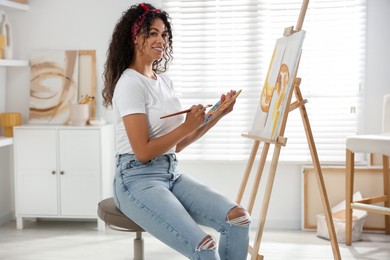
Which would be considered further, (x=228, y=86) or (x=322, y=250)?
(x=228, y=86)

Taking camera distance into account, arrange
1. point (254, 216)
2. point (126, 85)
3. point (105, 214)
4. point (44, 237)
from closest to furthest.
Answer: point (126, 85), point (105, 214), point (44, 237), point (254, 216)

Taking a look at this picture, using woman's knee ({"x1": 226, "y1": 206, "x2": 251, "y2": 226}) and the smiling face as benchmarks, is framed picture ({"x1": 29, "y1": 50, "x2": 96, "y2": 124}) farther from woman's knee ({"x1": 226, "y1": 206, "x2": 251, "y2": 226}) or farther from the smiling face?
woman's knee ({"x1": 226, "y1": 206, "x2": 251, "y2": 226})

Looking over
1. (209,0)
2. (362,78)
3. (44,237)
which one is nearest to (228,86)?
(209,0)

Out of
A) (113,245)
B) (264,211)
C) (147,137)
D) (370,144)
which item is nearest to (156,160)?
(147,137)

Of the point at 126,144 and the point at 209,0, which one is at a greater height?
the point at 209,0

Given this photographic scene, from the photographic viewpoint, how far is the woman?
216cm

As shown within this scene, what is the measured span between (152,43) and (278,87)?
732mm

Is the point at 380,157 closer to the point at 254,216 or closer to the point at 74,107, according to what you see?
the point at 254,216

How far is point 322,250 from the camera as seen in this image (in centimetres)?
354

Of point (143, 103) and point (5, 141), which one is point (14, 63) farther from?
point (143, 103)

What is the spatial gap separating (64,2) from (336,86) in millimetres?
2025

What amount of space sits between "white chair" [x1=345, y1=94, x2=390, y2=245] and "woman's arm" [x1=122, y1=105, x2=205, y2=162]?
5.03 ft

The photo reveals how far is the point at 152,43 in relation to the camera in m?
2.50

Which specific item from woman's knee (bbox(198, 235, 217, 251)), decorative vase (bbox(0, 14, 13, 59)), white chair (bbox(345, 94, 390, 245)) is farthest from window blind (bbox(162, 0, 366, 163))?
woman's knee (bbox(198, 235, 217, 251))
